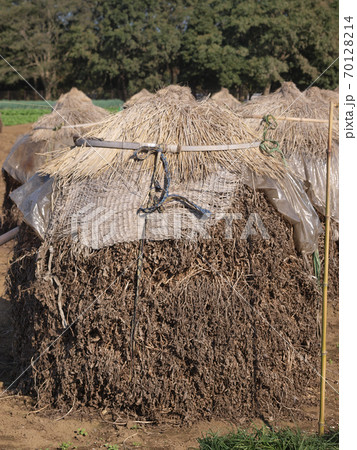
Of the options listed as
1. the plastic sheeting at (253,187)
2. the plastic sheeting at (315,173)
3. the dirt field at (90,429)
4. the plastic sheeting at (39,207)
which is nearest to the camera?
the dirt field at (90,429)

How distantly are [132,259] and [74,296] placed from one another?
0.59 m

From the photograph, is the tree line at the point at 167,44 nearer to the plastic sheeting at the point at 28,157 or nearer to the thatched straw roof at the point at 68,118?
the thatched straw roof at the point at 68,118

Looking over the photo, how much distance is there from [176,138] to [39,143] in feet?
22.4

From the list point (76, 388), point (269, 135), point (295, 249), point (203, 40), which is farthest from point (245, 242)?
point (203, 40)

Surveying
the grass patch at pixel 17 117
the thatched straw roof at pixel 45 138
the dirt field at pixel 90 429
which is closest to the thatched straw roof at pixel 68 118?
the thatched straw roof at pixel 45 138

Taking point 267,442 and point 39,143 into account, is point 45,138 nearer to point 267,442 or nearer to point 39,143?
point 39,143

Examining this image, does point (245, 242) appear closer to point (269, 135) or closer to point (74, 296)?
point (74, 296)

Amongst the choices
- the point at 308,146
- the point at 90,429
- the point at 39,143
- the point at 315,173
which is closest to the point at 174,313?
the point at 90,429

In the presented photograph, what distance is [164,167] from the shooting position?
5.05m

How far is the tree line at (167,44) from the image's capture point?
4241 centimetres

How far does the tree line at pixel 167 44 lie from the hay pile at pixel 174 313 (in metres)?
36.2

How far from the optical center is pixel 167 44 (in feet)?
146

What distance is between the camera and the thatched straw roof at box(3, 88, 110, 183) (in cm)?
1132

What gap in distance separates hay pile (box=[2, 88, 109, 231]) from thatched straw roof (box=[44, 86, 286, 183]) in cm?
570
